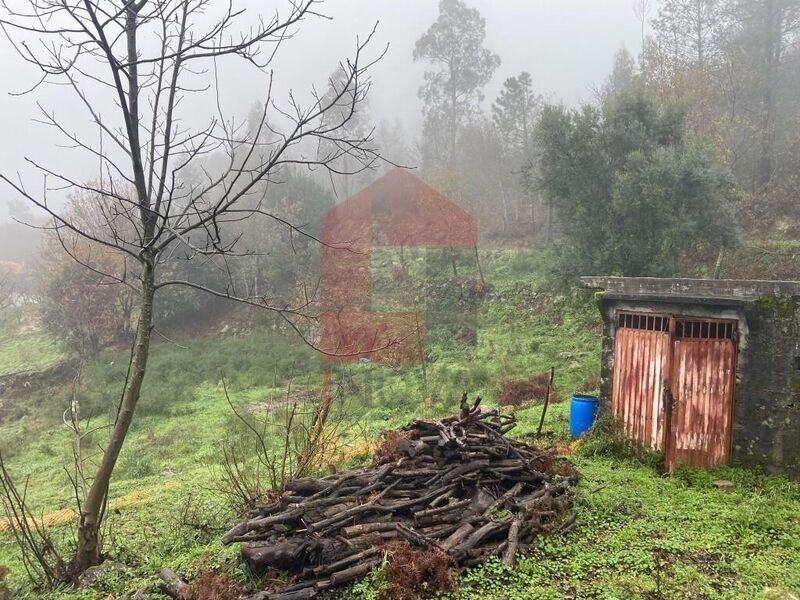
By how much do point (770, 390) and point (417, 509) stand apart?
15.9ft

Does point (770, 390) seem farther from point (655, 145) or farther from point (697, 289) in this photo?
point (655, 145)

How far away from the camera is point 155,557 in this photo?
5844 mm

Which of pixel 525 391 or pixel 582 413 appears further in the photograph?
pixel 525 391

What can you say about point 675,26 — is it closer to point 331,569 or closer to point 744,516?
point 744,516

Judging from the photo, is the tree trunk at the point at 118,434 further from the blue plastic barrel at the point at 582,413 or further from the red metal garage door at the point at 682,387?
the blue plastic barrel at the point at 582,413

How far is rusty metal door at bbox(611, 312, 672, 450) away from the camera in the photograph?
7.53 m

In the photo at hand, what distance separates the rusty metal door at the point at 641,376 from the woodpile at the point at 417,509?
1.56m

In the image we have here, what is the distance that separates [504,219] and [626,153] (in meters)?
15.9

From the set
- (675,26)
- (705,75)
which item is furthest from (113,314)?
(675,26)

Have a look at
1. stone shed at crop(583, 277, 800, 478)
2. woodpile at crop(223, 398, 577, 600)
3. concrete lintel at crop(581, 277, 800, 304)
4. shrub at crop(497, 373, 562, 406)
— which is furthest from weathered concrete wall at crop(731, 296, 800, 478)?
shrub at crop(497, 373, 562, 406)

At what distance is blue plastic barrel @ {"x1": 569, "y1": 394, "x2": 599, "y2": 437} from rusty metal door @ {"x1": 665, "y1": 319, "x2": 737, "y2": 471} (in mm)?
1566

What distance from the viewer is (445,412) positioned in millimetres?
12422

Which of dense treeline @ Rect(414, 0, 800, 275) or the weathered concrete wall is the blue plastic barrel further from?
dense treeline @ Rect(414, 0, 800, 275)

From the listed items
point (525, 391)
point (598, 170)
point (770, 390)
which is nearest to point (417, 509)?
point (770, 390)
